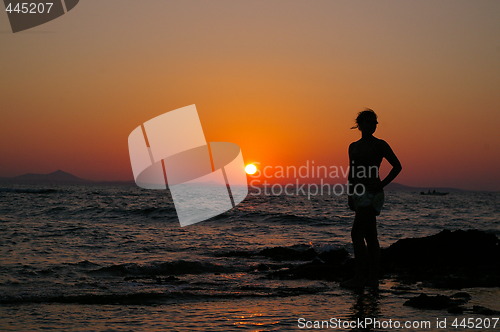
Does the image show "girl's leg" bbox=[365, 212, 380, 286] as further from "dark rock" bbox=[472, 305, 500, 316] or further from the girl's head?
"dark rock" bbox=[472, 305, 500, 316]

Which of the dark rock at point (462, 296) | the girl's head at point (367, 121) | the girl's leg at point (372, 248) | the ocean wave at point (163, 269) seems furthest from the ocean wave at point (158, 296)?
the ocean wave at point (163, 269)

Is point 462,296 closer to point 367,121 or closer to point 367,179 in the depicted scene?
point 367,179

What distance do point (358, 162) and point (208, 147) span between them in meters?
7.42

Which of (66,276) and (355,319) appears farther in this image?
(66,276)

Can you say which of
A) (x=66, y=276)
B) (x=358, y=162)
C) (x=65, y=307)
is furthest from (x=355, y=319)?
(x=66, y=276)

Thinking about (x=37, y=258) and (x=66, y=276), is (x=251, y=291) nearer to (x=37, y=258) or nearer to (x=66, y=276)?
(x=66, y=276)

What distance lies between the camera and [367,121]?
688 centimetres

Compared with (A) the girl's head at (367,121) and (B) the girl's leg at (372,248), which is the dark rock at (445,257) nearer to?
(B) the girl's leg at (372,248)

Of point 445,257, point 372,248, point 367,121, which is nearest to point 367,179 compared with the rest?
point 367,121

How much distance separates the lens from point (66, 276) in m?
9.30

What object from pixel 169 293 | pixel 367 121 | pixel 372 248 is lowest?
pixel 169 293

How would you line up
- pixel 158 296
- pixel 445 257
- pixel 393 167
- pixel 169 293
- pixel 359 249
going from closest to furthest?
A: pixel 393 167 → pixel 359 249 → pixel 158 296 → pixel 169 293 → pixel 445 257

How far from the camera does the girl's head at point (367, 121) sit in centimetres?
687

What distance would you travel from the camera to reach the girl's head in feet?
22.5
